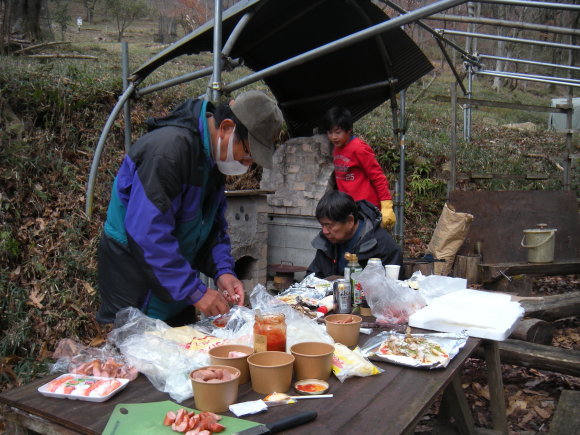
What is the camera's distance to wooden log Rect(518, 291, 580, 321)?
17.4 ft

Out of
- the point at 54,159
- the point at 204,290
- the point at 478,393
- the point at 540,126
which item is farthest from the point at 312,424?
the point at 540,126

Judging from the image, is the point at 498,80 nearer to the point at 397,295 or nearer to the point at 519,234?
the point at 519,234

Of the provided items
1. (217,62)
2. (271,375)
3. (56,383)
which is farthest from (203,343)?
(217,62)

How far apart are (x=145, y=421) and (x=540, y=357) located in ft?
10.8

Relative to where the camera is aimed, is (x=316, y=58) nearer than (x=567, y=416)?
No

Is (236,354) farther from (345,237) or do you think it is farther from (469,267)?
(469,267)

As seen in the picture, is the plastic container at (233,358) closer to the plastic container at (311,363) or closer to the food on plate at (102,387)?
the plastic container at (311,363)

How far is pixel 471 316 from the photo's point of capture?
282cm

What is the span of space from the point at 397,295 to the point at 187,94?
21.0 feet

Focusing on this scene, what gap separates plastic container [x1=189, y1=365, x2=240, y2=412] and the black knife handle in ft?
0.65

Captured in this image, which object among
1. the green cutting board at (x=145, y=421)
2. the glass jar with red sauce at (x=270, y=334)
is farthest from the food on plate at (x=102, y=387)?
the glass jar with red sauce at (x=270, y=334)

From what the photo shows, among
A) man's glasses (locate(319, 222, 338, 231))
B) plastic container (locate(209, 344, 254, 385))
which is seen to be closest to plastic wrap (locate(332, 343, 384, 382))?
plastic container (locate(209, 344, 254, 385))

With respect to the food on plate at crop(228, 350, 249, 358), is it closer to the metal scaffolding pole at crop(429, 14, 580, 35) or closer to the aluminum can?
the aluminum can

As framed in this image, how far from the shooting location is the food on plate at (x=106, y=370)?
2.03 meters
